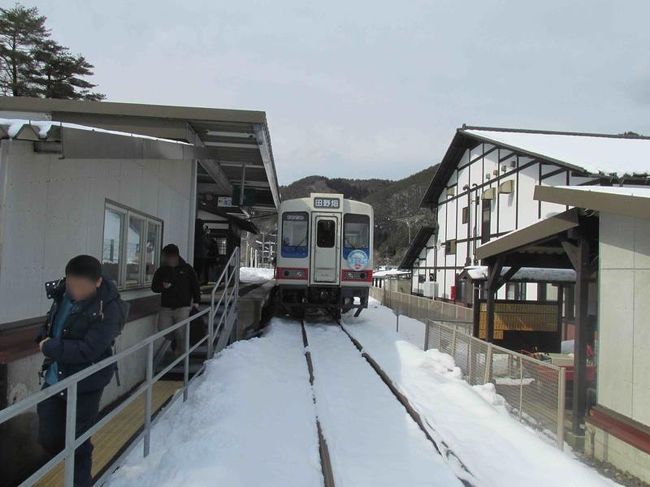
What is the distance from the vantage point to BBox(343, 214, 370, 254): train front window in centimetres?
1352

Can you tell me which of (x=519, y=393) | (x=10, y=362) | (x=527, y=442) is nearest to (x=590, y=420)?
(x=519, y=393)

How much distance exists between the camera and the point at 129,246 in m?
Result: 7.90

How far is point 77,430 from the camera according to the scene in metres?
3.31

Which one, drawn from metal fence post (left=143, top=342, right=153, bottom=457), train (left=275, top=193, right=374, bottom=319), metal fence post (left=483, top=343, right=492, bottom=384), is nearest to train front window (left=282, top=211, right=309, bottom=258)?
train (left=275, top=193, right=374, bottom=319)

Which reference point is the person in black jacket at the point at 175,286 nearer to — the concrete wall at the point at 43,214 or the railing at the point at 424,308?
the concrete wall at the point at 43,214

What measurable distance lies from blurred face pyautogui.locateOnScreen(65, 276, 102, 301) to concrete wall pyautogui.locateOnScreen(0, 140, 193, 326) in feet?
6.36

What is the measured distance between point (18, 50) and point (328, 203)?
24197 millimetres

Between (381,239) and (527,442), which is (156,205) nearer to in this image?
(527,442)

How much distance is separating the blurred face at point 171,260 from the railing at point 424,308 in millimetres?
8543

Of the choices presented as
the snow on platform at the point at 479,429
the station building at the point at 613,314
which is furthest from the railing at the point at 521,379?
the station building at the point at 613,314

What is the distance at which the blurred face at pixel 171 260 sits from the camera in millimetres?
7172

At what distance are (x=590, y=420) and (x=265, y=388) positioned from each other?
3.93 meters

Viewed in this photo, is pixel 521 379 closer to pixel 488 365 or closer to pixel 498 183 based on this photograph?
pixel 488 365

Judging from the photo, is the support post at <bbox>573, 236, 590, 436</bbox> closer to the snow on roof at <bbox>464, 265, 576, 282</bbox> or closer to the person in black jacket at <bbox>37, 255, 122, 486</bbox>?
the snow on roof at <bbox>464, 265, 576, 282</bbox>
